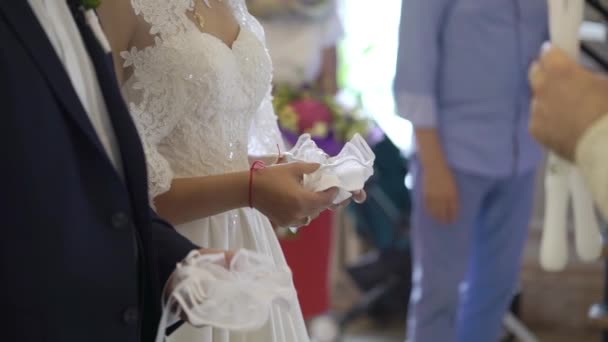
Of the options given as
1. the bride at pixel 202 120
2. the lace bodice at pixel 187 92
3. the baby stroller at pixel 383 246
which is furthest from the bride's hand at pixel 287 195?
the baby stroller at pixel 383 246

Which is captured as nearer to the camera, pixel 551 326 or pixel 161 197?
pixel 161 197

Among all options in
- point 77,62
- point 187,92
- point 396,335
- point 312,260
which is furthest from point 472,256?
point 77,62

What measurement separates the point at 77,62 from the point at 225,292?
32cm

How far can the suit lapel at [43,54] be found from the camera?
0.90m

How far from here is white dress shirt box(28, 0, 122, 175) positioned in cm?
94

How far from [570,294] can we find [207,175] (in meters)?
2.44

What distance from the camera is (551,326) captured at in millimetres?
3352

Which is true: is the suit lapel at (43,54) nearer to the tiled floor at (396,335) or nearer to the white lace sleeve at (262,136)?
the white lace sleeve at (262,136)

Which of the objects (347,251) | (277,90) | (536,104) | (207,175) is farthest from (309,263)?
(536,104)

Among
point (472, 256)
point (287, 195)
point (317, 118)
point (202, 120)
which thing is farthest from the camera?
point (317, 118)

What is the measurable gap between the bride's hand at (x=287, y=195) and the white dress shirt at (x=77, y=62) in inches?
11.4

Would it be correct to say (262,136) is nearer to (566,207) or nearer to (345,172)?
(345,172)

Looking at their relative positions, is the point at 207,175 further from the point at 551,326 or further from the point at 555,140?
the point at 551,326

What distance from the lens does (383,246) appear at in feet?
10.7
